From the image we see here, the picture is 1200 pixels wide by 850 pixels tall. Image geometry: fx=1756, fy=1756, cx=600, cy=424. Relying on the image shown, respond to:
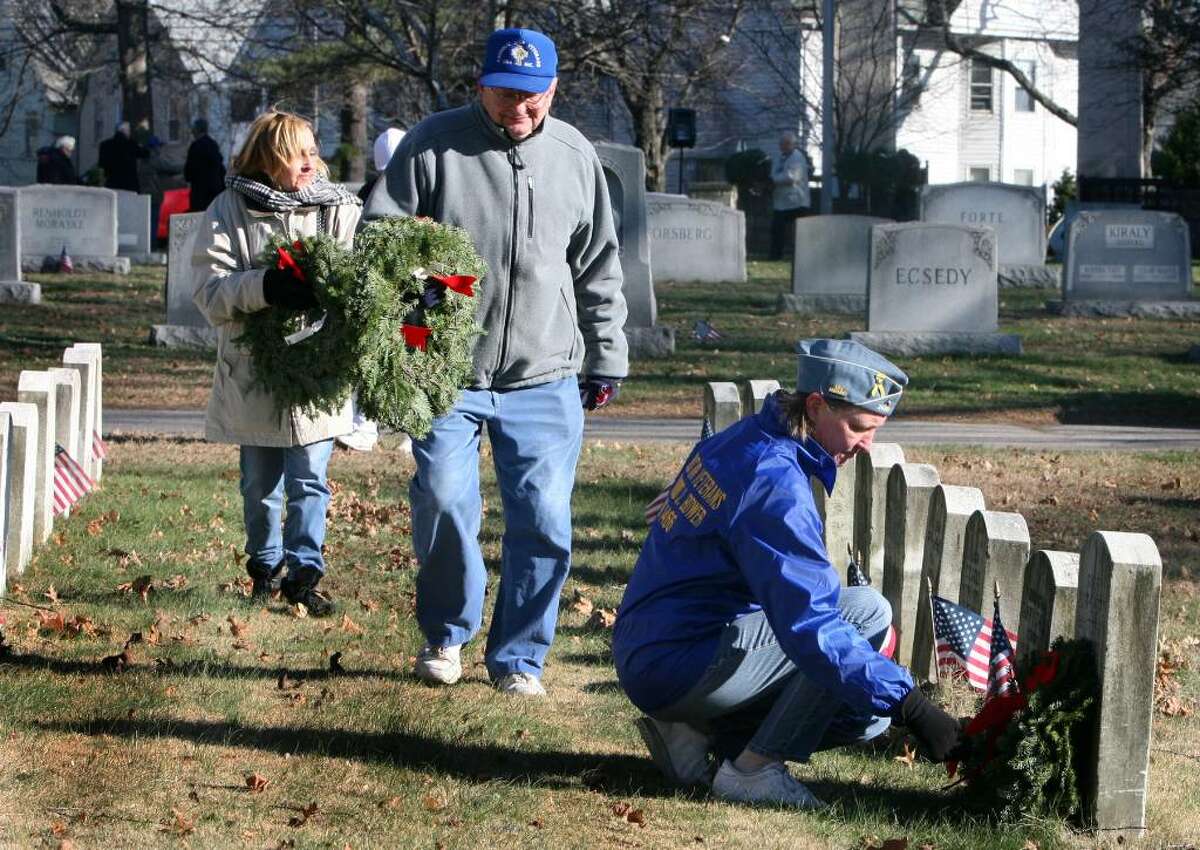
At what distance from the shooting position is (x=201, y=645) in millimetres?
5902

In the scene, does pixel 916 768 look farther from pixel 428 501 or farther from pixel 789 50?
pixel 789 50

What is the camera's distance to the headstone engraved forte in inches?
989

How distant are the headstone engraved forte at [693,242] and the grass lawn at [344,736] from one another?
57.0ft

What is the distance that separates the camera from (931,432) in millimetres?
11734

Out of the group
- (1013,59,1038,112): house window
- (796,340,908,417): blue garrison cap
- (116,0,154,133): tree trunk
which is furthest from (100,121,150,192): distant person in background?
(1013,59,1038,112): house window

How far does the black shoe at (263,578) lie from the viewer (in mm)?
6484

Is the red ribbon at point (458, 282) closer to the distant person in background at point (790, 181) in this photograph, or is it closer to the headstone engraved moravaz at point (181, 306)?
the headstone engraved moravaz at point (181, 306)

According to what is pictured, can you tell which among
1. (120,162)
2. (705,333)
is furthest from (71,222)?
(705,333)

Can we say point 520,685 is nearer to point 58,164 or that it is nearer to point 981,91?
point 58,164

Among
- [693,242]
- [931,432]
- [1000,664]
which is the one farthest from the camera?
[693,242]

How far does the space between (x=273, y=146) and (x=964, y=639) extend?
2.79 meters

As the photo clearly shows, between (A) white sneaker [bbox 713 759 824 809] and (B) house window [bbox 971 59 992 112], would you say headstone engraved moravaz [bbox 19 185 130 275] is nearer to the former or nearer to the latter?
(A) white sneaker [bbox 713 759 824 809]

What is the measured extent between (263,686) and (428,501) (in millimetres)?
819

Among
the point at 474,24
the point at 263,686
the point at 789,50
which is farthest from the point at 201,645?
the point at 789,50
